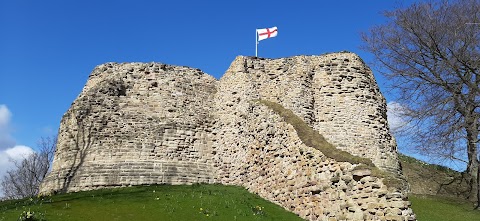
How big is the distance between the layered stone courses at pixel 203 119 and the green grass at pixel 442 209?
243 cm

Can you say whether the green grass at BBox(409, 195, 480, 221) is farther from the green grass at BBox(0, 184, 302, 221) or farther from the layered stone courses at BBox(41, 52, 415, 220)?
the green grass at BBox(0, 184, 302, 221)

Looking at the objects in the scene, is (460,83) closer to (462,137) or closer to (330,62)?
(462,137)

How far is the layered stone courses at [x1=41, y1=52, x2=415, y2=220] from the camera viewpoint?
2197 centimetres

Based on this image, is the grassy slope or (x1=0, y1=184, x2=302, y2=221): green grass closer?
(x1=0, y1=184, x2=302, y2=221): green grass

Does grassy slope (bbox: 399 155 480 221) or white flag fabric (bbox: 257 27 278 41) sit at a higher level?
white flag fabric (bbox: 257 27 278 41)

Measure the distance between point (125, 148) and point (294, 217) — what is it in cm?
1073

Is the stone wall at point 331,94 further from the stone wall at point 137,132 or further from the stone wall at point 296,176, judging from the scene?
the stone wall at point 137,132

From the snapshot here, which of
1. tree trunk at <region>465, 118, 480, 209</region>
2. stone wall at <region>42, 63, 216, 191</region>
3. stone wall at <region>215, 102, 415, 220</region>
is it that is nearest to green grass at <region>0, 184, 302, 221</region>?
stone wall at <region>215, 102, 415, 220</region>

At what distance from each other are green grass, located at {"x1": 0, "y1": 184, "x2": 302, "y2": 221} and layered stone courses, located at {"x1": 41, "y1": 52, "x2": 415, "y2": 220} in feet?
8.61

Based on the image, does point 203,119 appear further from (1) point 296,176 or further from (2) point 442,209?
(2) point 442,209

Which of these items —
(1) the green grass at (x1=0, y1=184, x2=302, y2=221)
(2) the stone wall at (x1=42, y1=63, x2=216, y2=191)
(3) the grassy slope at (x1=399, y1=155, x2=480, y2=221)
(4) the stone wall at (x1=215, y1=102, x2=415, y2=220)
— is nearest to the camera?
(4) the stone wall at (x1=215, y1=102, x2=415, y2=220)

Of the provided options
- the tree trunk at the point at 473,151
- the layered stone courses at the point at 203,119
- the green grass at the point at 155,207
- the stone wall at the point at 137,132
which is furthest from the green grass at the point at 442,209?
the stone wall at the point at 137,132

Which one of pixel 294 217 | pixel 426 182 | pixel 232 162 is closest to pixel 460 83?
pixel 294 217

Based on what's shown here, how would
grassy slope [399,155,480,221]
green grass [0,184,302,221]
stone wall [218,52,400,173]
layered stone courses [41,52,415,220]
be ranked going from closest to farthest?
green grass [0,184,302,221] → grassy slope [399,155,480,221] → layered stone courses [41,52,415,220] → stone wall [218,52,400,173]
